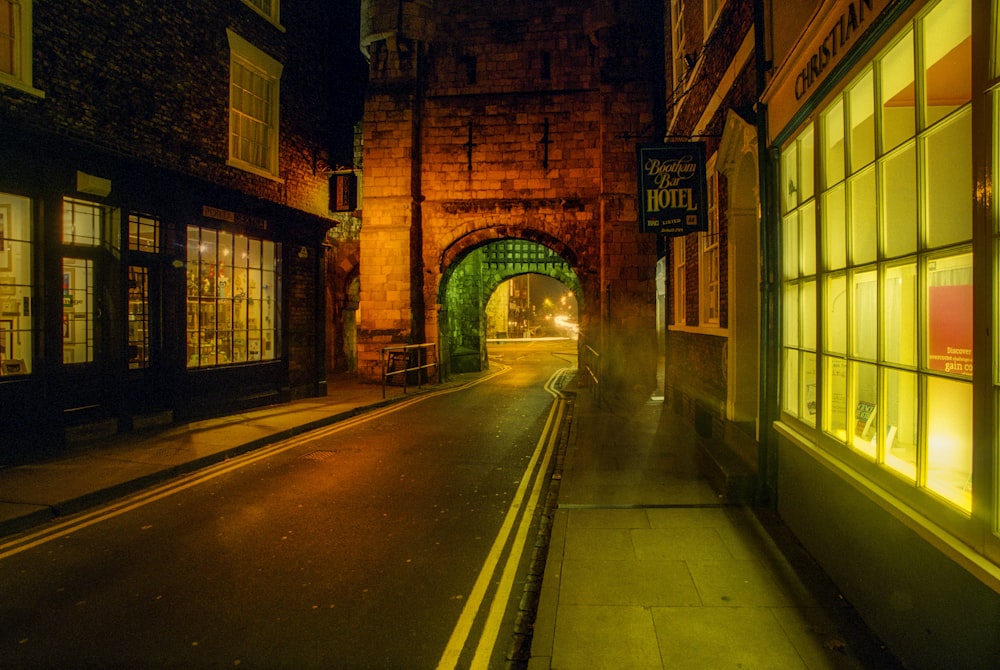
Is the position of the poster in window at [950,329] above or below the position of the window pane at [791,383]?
above

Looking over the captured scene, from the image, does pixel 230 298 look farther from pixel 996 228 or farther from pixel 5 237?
pixel 996 228

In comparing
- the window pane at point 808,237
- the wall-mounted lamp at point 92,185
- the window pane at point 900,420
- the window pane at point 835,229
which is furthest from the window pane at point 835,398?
the wall-mounted lamp at point 92,185

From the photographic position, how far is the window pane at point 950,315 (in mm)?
2627

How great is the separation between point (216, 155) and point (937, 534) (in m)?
11.7

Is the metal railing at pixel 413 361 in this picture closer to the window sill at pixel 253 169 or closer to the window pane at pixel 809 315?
the window sill at pixel 253 169

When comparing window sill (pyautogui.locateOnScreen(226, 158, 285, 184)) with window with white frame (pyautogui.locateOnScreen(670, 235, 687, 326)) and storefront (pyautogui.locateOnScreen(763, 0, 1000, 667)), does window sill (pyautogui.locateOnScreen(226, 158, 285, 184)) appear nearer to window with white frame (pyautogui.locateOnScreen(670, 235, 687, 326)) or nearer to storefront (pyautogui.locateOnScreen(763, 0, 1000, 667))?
window with white frame (pyautogui.locateOnScreen(670, 235, 687, 326))

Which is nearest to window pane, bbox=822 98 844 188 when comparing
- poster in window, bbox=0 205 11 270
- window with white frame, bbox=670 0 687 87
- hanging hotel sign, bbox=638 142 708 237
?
hanging hotel sign, bbox=638 142 708 237

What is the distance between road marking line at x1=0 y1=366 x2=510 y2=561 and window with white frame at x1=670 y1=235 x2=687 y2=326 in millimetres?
6155

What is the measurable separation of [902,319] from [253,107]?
12129 millimetres

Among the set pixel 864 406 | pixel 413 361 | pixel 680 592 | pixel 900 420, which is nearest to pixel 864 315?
pixel 864 406

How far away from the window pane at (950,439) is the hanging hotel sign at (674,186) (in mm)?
5494

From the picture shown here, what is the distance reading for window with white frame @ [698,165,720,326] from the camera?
314 inches

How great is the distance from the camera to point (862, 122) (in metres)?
3.67

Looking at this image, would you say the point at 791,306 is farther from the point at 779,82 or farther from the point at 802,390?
the point at 779,82
